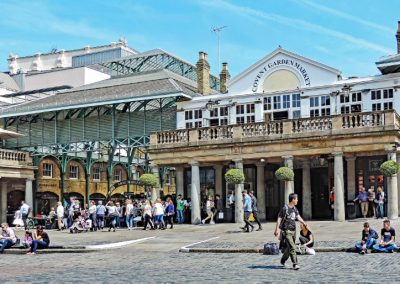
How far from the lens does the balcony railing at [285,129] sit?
2812 cm

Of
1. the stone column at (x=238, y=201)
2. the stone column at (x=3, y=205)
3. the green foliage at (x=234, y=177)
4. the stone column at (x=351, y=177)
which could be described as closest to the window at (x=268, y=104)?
the stone column at (x=238, y=201)

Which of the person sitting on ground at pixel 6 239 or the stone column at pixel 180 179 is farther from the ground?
the stone column at pixel 180 179

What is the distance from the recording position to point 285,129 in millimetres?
30109

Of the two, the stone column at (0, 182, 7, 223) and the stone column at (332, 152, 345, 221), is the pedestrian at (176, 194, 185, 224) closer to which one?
the stone column at (332, 152, 345, 221)

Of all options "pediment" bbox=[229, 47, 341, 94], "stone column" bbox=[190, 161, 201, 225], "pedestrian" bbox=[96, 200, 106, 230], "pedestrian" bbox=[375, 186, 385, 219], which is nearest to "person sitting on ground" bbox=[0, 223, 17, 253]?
"pedestrian" bbox=[96, 200, 106, 230]

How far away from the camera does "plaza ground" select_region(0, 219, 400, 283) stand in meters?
13.5

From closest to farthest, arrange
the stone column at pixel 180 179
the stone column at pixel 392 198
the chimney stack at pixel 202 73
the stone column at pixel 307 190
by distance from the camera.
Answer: the stone column at pixel 392 198
the stone column at pixel 307 190
the stone column at pixel 180 179
the chimney stack at pixel 202 73

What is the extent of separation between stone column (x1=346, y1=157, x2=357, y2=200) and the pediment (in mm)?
4062

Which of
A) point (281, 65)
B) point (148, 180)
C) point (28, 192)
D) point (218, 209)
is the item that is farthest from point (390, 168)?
point (28, 192)

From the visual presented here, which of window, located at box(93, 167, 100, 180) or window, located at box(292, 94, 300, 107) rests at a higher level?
window, located at box(292, 94, 300, 107)

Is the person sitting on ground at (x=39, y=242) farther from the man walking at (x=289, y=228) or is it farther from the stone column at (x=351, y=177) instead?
the stone column at (x=351, y=177)

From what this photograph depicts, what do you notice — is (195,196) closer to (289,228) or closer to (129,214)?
(129,214)

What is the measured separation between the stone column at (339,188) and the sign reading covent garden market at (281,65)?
18.0ft

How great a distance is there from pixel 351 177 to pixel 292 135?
3.98 metres
